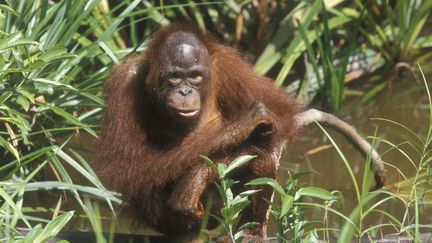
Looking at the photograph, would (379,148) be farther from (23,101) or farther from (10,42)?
(10,42)

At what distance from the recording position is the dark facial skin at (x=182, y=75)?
4871mm

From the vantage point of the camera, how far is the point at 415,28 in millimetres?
7414

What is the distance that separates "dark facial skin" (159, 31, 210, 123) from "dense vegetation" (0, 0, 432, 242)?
44cm

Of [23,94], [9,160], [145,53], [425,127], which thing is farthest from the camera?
[425,127]

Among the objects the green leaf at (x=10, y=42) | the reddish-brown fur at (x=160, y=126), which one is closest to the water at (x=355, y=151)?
the reddish-brown fur at (x=160, y=126)

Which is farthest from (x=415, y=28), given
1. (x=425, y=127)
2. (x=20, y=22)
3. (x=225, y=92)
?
(x=20, y=22)

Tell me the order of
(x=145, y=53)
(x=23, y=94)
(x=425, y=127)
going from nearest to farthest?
(x=23, y=94) < (x=145, y=53) < (x=425, y=127)

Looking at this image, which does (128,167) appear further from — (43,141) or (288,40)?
(288,40)

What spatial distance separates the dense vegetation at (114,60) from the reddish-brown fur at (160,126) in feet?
0.85

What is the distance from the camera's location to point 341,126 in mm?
5812

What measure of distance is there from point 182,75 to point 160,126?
32cm

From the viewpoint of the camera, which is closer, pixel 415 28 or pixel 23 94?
pixel 23 94

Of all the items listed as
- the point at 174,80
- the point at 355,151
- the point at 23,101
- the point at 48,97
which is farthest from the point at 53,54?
the point at 355,151

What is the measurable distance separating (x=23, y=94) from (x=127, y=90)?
493mm
